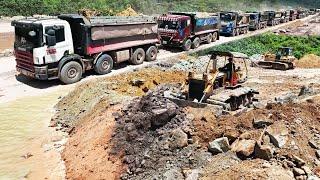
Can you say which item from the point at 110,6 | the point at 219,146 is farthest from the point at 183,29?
the point at 110,6

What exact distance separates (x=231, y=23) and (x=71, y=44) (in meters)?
20.9

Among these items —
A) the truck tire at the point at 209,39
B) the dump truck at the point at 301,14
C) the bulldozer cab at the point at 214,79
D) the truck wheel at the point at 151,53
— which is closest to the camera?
the bulldozer cab at the point at 214,79

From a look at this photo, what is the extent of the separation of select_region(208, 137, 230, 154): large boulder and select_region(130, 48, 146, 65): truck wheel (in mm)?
14312

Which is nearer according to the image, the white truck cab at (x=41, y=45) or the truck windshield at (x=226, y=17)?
the white truck cab at (x=41, y=45)

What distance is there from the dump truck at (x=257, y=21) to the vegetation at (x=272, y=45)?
269 inches

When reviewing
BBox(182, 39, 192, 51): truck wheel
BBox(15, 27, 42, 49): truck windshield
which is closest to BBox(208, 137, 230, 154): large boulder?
BBox(15, 27, 42, 49): truck windshield

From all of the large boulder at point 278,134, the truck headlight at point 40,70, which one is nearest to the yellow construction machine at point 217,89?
the large boulder at point 278,134

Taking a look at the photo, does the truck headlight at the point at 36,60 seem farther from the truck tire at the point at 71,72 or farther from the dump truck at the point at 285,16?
the dump truck at the point at 285,16

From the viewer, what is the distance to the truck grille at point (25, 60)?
63.6ft

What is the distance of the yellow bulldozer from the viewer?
24438 millimetres

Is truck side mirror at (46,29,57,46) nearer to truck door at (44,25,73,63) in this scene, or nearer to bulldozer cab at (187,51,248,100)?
truck door at (44,25,73,63)

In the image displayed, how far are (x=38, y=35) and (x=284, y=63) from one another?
14511 mm

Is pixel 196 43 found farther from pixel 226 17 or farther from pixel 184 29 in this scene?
pixel 226 17

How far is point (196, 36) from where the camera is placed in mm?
30875
